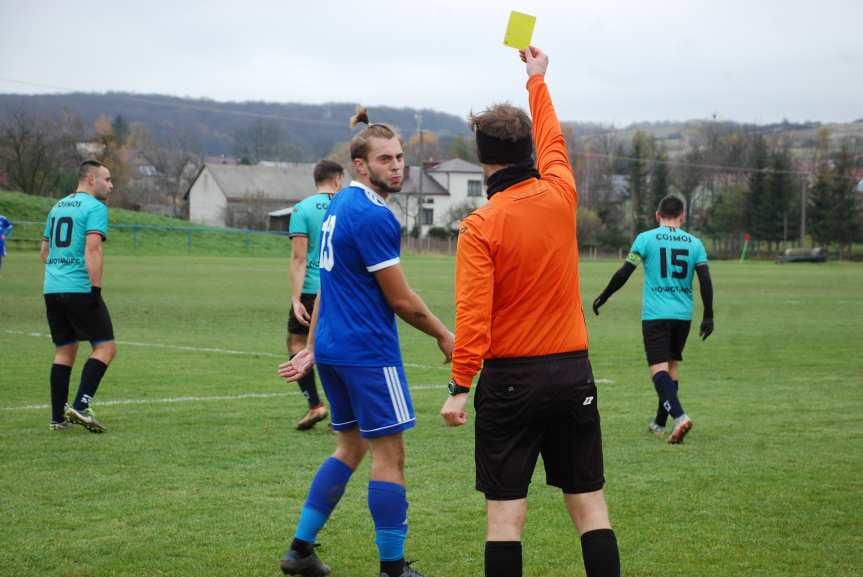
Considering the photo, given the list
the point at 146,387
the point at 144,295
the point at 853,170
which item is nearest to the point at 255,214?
the point at 853,170

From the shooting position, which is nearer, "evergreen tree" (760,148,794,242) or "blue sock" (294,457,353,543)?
"blue sock" (294,457,353,543)

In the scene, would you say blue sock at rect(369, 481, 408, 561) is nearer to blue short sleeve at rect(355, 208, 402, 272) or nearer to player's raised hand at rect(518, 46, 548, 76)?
blue short sleeve at rect(355, 208, 402, 272)

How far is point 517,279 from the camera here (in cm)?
410

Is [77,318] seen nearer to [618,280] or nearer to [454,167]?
[618,280]

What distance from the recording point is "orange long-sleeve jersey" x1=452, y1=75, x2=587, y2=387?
3.98 m

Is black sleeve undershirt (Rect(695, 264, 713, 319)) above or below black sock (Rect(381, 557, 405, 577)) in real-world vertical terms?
above

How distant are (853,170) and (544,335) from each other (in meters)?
96.0

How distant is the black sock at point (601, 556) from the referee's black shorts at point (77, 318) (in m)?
6.02

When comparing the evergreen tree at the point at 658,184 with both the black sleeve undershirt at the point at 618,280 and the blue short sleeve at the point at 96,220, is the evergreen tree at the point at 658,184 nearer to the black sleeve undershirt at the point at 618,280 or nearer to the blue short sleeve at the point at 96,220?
the black sleeve undershirt at the point at 618,280

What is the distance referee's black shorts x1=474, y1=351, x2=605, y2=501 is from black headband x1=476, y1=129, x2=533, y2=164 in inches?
32.3

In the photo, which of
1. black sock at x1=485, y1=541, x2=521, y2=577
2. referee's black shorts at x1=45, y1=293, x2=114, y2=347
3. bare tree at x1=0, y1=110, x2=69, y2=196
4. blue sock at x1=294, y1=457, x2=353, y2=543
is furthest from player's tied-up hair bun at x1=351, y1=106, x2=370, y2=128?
bare tree at x1=0, y1=110, x2=69, y2=196

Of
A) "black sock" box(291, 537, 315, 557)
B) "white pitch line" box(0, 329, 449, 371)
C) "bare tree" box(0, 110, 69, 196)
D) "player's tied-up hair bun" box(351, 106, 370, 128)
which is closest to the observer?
"black sock" box(291, 537, 315, 557)

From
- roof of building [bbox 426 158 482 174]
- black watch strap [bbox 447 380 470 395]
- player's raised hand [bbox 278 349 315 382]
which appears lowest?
player's raised hand [bbox 278 349 315 382]

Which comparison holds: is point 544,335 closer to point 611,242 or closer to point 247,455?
point 247,455
